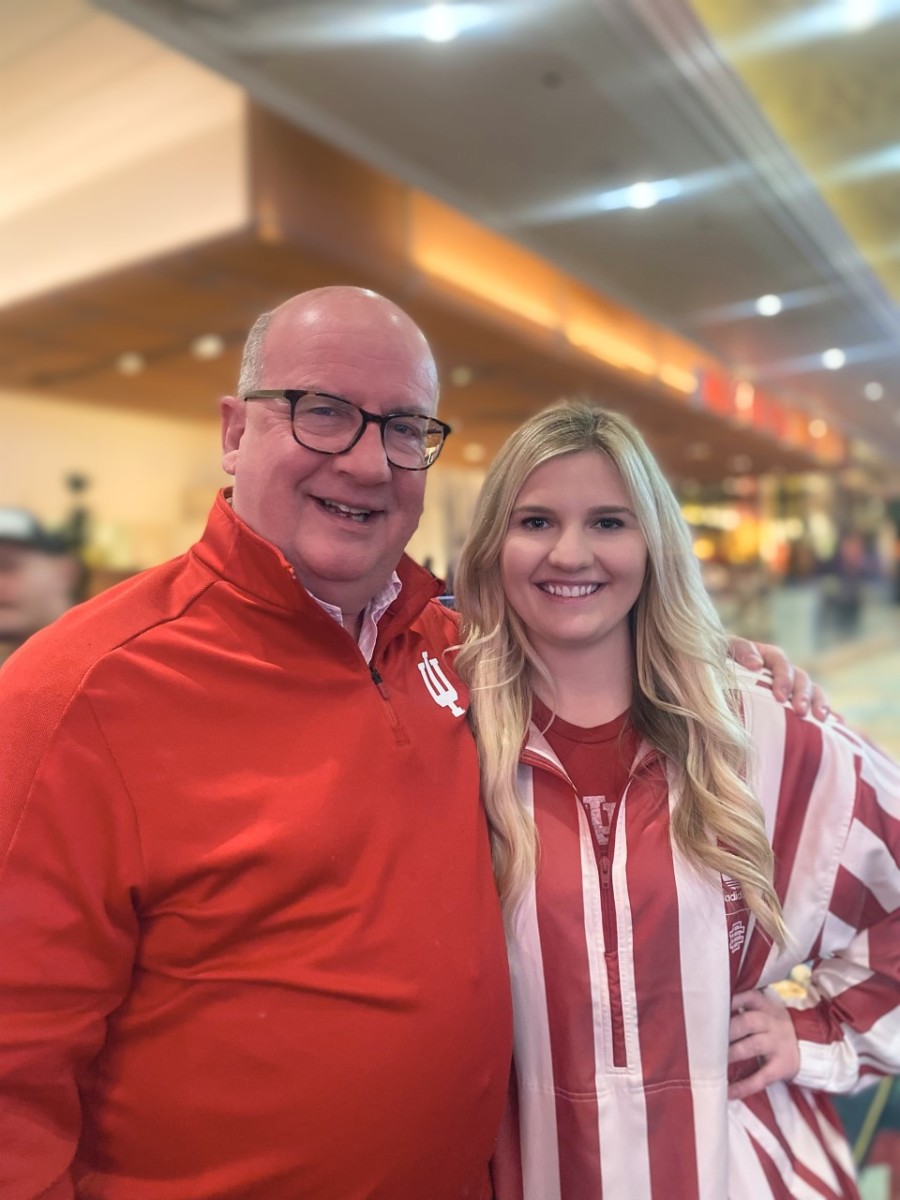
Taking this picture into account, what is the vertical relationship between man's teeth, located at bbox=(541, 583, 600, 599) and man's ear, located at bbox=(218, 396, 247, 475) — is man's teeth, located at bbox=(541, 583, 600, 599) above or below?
below

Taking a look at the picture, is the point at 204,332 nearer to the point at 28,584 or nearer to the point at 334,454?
the point at 28,584

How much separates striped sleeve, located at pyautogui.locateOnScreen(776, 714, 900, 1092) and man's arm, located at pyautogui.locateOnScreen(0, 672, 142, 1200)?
1021mm

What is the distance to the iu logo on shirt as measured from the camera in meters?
1.32

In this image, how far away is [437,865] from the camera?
1.13 m

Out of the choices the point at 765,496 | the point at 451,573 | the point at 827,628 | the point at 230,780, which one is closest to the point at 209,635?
the point at 230,780

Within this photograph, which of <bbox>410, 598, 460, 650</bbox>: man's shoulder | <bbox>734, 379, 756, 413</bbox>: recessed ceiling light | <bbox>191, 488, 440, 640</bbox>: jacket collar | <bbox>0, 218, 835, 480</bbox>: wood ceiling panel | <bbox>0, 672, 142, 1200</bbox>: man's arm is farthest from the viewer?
<bbox>734, 379, 756, 413</bbox>: recessed ceiling light

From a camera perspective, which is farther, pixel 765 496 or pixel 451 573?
pixel 765 496

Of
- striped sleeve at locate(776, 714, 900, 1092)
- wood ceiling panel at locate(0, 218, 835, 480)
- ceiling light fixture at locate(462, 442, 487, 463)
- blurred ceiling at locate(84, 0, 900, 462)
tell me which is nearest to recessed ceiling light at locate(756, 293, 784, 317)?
blurred ceiling at locate(84, 0, 900, 462)

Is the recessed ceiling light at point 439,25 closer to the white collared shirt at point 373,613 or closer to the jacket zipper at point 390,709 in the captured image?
the white collared shirt at point 373,613

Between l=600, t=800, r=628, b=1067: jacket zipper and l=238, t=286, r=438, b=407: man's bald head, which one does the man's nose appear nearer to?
l=238, t=286, r=438, b=407: man's bald head

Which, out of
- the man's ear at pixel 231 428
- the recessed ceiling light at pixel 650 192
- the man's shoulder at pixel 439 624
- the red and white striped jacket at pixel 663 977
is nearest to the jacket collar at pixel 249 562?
the man's ear at pixel 231 428

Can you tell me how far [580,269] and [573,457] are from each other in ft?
11.4

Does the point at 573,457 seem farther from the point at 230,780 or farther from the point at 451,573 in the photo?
the point at 230,780

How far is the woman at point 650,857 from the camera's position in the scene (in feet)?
4.08
